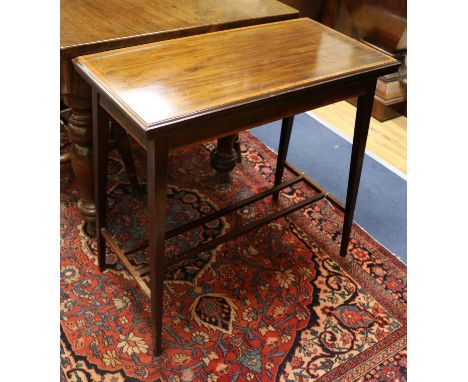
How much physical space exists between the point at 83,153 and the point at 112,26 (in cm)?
49

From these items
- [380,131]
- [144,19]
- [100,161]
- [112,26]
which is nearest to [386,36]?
[380,131]

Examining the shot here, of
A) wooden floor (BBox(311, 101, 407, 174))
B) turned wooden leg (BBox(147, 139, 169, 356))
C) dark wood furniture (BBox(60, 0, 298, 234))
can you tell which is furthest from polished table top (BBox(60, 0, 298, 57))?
wooden floor (BBox(311, 101, 407, 174))

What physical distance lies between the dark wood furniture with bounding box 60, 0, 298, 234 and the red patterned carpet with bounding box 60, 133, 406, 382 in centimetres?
35

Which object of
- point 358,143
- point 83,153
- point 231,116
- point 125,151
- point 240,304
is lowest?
point 240,304

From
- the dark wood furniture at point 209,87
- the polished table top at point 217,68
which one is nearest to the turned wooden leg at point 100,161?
the dark wood furniture at point 209,87

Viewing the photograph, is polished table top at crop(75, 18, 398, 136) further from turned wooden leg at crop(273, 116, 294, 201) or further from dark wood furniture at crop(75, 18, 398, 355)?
turned wooden leg at crop(273, 116, 294, 201)

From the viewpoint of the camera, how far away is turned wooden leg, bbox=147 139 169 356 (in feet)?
4.12

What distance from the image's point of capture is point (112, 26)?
1.71m

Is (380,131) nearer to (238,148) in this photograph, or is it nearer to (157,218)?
(238,148)

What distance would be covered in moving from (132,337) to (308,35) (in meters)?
1.25

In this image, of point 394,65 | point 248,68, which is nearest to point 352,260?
point 394,65

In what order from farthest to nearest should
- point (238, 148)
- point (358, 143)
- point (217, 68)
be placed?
1. point (238, 148)
2. point (358, 143)
3. point (217, 68)

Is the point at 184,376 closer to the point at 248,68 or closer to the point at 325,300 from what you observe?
the point at 325,300

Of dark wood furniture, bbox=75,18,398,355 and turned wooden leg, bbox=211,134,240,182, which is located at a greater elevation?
dark wood furniture, bbox=75,18,398,355
